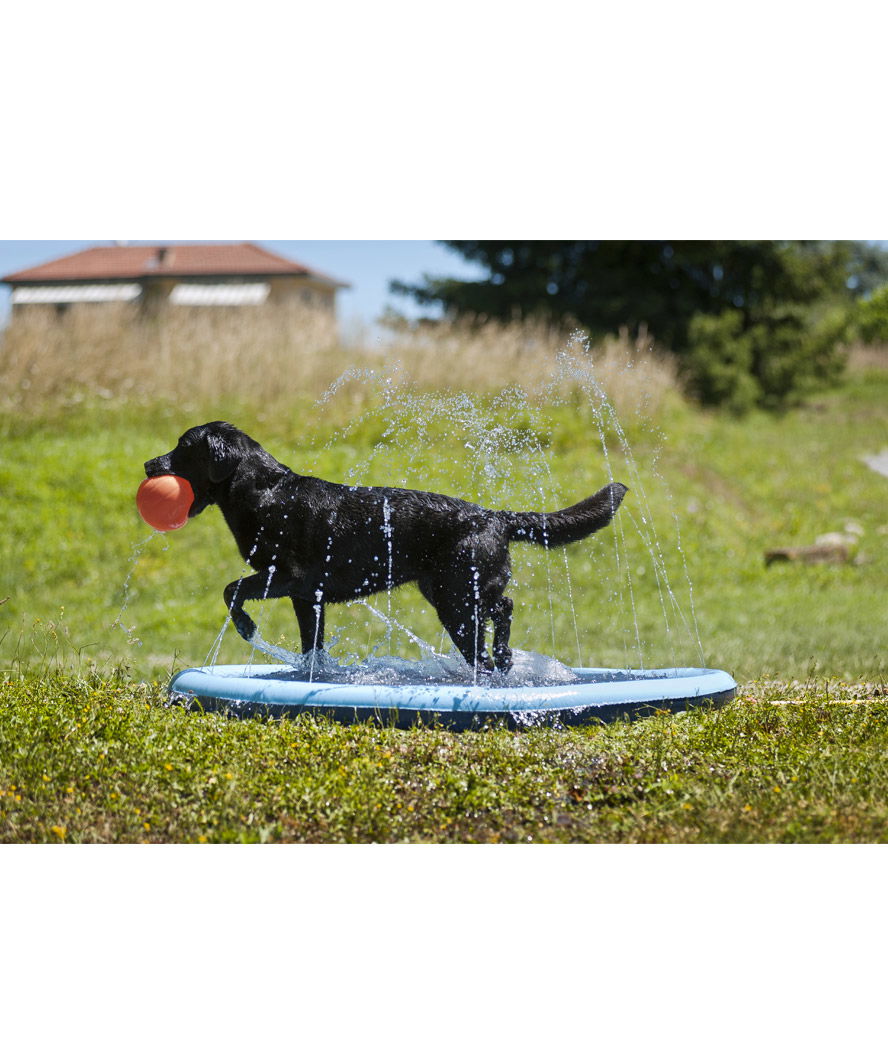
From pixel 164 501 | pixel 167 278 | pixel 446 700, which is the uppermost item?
pixel 167 278

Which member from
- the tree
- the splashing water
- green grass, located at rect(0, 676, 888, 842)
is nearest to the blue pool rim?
green grass, located at rect(0, 676, 888, 842)

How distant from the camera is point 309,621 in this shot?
5680mm

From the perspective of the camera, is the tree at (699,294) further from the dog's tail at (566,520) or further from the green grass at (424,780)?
the green grass at (424,780)

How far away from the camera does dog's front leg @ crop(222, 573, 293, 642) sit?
5273 mm

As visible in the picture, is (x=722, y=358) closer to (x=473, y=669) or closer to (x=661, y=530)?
(x=661, y=530)

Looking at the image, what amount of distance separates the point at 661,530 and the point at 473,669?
6868 millimetres

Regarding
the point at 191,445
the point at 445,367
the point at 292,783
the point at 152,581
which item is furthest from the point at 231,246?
the point at 292,783

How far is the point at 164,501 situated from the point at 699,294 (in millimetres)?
15496

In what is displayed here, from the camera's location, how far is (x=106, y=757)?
482 cm

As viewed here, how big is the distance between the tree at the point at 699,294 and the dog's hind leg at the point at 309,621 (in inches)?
511

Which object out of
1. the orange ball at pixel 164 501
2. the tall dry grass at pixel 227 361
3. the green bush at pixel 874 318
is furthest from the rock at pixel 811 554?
the green bush at pixel 874 318

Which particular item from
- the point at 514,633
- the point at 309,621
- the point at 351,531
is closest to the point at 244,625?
the point at 309,621

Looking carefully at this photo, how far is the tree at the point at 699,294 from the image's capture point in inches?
707

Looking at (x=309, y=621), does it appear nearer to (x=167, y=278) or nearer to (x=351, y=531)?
(x=351, y=531)
